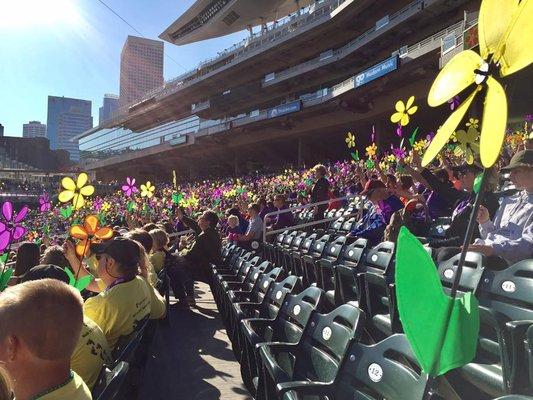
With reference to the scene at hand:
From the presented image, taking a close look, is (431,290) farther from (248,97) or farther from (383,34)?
(248,97)

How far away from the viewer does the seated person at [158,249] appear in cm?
588

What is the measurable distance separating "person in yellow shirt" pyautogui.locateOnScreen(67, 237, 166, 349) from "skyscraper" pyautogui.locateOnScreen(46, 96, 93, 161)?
168980mm

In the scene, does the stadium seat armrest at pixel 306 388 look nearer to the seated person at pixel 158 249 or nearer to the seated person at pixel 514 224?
the seated person at pixel 514 224

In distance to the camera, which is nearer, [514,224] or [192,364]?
[514,224]

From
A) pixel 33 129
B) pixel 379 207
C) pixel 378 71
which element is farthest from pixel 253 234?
pixel 33 129

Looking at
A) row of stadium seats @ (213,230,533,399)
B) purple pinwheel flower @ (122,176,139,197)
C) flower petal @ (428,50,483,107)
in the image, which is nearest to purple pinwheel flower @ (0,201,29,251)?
row of stadium seats @ (213,230,533,399)

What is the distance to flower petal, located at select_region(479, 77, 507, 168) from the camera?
3.46 ft

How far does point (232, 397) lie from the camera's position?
3.42 meters

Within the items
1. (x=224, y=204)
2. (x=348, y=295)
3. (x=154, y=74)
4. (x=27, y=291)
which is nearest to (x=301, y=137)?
(x=224, y=204)

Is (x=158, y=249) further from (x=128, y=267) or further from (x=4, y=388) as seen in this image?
(x=4, y=388)

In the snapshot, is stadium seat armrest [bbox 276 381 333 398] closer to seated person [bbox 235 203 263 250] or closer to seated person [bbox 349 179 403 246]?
seated person [bbox 349 179 403 246]

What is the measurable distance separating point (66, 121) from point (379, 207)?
18536 cm

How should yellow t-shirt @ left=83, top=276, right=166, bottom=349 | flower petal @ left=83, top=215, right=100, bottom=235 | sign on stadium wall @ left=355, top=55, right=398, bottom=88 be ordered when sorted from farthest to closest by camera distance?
sign on stadium wall @ left=355, top=55, right=398, bottom=88
flower petal @ left=83, top=215, right=100, bottom=235
yellow t-shirt @ left=83, top=276, right=166, bottom=349

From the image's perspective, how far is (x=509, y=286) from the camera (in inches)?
99.2
